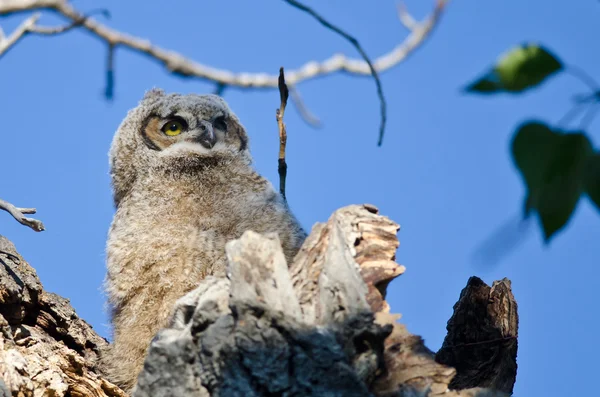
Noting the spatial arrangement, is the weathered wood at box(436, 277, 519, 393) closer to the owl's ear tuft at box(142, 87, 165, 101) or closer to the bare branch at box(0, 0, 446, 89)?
the bare branch at box(0, 0, 446, 89)

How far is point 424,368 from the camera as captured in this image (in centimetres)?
290

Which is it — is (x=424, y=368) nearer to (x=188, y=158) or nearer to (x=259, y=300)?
(x=259, y=300)

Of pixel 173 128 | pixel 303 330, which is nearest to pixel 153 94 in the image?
pixel 173 128

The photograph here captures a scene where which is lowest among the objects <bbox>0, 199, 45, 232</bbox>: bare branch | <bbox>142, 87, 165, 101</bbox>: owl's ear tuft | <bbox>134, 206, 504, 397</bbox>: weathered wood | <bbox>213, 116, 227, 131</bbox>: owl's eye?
<bbox>134, 206, 504, 397</bbox>: weathered wood

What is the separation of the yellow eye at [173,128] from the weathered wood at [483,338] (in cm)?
282

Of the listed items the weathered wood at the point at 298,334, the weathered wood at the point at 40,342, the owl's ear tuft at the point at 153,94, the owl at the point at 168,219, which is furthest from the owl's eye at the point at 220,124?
the weathered wood at the point at 298,334

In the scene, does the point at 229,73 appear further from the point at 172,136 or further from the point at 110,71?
the point at 172,136

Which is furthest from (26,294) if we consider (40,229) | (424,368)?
(424,368)

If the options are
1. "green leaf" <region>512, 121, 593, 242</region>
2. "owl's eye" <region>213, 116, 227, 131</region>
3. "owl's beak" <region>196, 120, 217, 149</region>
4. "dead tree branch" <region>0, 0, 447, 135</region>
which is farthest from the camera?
"owl's eye" <region>213, 116, 227, 131</region>

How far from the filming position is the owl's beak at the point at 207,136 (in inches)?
223

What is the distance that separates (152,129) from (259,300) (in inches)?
141

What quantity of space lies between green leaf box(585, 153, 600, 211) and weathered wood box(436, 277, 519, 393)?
2724mm

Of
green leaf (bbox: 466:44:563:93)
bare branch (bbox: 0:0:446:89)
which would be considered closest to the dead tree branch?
bare branch (bbox: 0:0:446:89)

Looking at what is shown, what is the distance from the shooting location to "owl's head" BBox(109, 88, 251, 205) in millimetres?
5469
